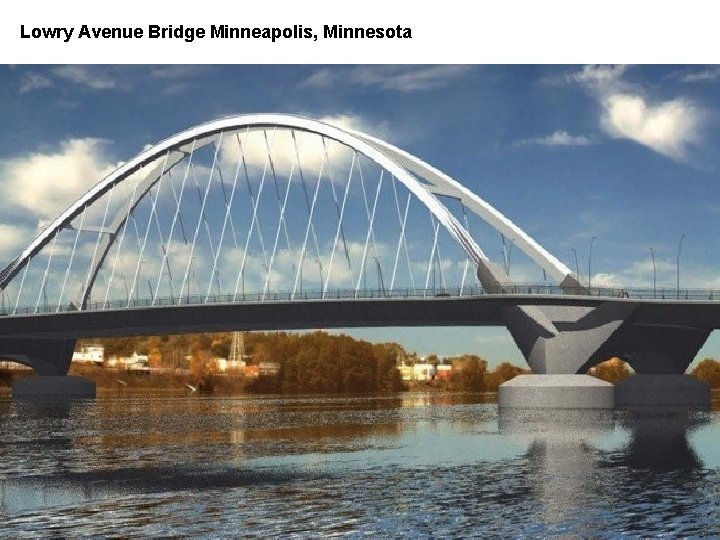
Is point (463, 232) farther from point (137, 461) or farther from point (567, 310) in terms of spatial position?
point (137, 461)

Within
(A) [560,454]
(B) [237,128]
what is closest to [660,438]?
(A) [560,454]

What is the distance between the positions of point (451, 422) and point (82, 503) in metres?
44.3

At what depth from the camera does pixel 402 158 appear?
8525 cm

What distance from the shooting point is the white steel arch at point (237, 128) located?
83.5m

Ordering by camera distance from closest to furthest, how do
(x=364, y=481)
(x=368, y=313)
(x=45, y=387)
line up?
(x=364, y=481) → (x=368, y=313) → (x=45, y=387)

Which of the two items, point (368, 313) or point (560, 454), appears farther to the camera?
point (368, 313)

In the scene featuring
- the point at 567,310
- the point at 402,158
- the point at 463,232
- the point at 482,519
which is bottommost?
the point at 482,519

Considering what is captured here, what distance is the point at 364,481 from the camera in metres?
32.3

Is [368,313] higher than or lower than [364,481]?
higher

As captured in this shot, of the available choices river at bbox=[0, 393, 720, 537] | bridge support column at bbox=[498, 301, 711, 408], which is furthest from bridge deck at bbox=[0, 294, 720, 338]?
river at bbox=[0, 393, 720, 537]

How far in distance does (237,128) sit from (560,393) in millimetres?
34587

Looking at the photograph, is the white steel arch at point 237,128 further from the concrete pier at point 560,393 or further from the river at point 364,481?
the river at point 364,481

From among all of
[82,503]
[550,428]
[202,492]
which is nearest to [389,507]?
[202,492]

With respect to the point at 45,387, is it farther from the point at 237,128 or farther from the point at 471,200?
the point at 471,200
